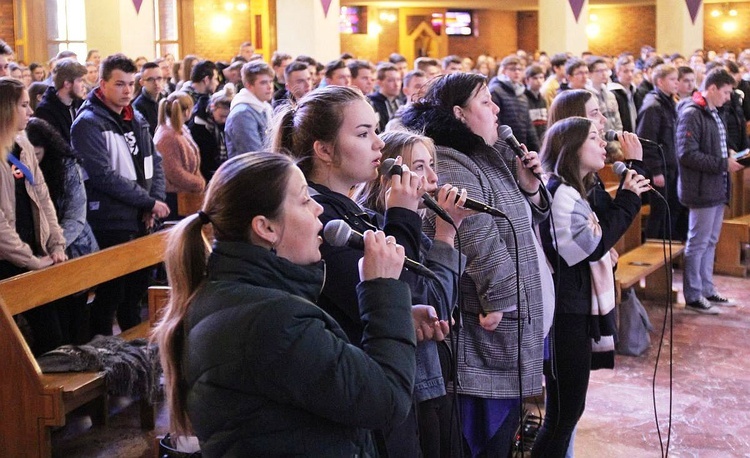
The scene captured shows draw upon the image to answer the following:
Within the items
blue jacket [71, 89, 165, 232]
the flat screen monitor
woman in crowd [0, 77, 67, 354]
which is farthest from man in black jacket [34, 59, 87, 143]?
the flat screen monitor

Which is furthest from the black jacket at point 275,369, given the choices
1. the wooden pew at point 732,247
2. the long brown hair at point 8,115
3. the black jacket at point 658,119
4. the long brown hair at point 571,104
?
the wooden pew at point 732,247

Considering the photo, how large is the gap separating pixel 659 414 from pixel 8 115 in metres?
3.23

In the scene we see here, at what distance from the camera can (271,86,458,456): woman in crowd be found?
2307 mm

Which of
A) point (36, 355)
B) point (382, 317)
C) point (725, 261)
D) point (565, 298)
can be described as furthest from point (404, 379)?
point (725, 261)

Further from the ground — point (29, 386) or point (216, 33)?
point (216, 33)

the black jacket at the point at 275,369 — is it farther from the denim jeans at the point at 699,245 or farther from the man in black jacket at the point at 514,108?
the man in black jacket at the point at 514,108

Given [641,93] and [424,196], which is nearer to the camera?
[424,196]

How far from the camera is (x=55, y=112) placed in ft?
18.9

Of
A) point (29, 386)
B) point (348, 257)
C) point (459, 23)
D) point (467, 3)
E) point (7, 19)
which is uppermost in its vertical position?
point (467, 3)

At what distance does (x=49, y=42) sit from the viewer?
1611 centimetres

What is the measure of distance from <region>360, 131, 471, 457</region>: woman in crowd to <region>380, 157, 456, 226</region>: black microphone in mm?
33

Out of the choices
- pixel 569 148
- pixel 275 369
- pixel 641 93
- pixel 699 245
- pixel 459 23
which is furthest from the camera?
pixel 459 23

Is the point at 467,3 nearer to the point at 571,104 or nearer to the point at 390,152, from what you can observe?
the point at 571,104

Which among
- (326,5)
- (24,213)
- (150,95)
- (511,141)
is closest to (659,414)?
(511,141)
